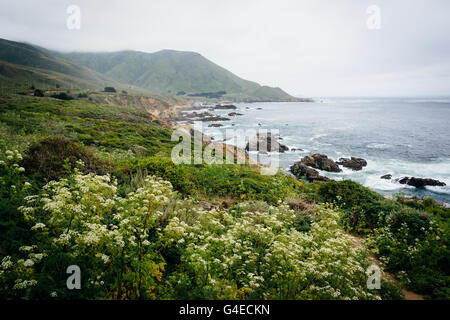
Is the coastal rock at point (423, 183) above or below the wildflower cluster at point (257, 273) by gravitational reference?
below

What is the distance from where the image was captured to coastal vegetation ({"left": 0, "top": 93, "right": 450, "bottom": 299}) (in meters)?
3.41

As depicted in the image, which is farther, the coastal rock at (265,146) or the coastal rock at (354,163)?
the coastal rock at (265,146)

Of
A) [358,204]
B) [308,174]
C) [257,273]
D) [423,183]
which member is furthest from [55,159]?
[423,183]

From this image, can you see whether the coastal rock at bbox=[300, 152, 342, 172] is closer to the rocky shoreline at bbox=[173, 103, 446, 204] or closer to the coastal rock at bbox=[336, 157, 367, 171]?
the rocky shoreline at bbox=[173, 103, 446, 204]

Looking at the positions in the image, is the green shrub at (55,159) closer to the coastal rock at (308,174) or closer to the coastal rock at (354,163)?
the coastal rock at (308,174)

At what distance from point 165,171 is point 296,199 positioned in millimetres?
6530

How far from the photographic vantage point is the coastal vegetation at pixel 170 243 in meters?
3.41

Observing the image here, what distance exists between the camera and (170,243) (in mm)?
4352

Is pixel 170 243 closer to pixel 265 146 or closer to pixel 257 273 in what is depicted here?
pixel 257 273

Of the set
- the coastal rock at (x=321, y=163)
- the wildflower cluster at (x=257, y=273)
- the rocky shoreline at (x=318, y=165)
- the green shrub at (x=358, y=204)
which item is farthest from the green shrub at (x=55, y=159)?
the coastal rock at (x=321, y=163)

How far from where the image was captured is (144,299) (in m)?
3.35

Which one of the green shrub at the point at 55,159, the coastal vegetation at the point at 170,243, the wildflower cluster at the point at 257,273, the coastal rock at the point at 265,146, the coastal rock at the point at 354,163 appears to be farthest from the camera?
the coastal rock at the point at 265,146
